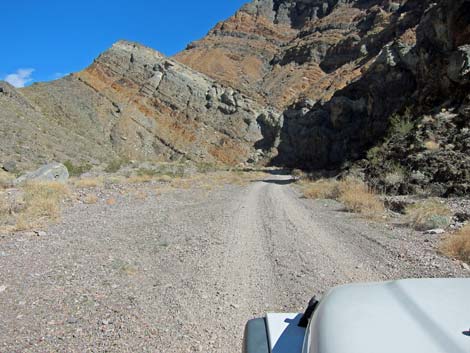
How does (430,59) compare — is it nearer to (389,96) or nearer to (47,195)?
(389,96)

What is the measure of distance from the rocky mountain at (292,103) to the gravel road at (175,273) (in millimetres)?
7785

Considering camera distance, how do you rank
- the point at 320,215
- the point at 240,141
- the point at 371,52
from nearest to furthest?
the point at 320,215
the point at 240,141
the point at 371,52

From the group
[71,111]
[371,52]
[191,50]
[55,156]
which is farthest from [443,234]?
[191,50]

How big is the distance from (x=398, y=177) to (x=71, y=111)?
4747 centimetres

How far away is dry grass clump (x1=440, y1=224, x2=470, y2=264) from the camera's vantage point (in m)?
5.91

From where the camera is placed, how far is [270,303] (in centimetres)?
435

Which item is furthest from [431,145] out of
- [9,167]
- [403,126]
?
[9,167]

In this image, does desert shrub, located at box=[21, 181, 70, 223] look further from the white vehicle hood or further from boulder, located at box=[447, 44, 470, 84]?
boulder, located at box=[447, 44, 470, 84]

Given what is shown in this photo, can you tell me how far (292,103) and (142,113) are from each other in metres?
26.4

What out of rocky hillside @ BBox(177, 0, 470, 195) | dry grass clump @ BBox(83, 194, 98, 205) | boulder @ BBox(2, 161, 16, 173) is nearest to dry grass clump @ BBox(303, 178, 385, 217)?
rocky hillside @ BBox(177, 0, 470, 195)

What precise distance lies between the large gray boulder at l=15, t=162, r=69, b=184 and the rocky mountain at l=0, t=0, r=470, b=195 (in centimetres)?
1425

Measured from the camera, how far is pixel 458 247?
20.0 ft

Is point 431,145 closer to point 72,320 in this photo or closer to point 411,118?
point 411,118

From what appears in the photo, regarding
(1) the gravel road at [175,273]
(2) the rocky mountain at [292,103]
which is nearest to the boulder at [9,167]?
(2) the rocky mountain at [292,103]
